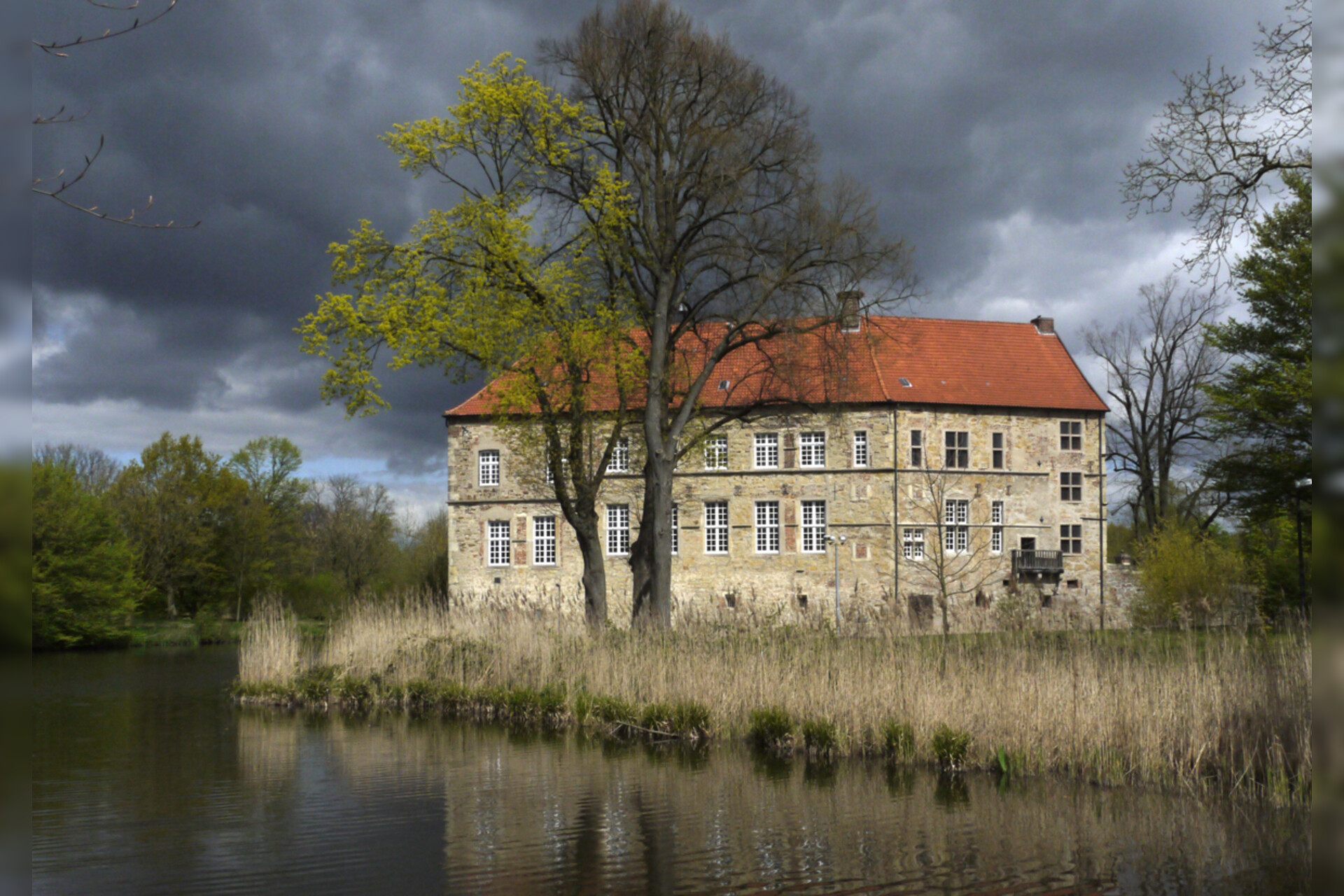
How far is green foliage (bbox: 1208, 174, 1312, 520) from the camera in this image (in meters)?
25.4

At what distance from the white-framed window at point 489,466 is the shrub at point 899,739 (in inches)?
1162

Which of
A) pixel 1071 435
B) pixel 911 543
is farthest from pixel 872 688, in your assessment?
pixel 1071 435

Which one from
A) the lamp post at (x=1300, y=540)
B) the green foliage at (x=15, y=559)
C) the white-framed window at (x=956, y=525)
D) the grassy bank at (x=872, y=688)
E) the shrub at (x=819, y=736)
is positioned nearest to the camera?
the green foliage at (x=15, y=559)

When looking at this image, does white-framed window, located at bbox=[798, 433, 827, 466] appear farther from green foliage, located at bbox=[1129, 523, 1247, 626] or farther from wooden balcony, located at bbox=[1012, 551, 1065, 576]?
green foliage, located at bbox=[1129, 523, 1247, 626]

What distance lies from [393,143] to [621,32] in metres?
4.91

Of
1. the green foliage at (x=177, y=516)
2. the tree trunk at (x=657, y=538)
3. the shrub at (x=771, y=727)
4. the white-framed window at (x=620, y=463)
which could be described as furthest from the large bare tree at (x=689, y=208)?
the green foliage at (x=177, y=516)

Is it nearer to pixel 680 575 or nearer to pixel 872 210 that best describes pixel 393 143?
pixel 872 210

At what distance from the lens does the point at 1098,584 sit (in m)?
37.3

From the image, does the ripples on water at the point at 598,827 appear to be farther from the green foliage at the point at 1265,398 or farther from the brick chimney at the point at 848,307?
the green foliage at the point at 1265,398

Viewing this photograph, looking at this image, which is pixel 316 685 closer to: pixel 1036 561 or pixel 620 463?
pixel 620 463

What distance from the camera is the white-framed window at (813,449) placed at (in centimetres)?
3709

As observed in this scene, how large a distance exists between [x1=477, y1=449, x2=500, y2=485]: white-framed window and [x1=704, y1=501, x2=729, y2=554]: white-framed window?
25.7 ft

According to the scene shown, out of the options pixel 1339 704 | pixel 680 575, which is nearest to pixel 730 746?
pixel 1339 704

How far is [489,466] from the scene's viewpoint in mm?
38875
